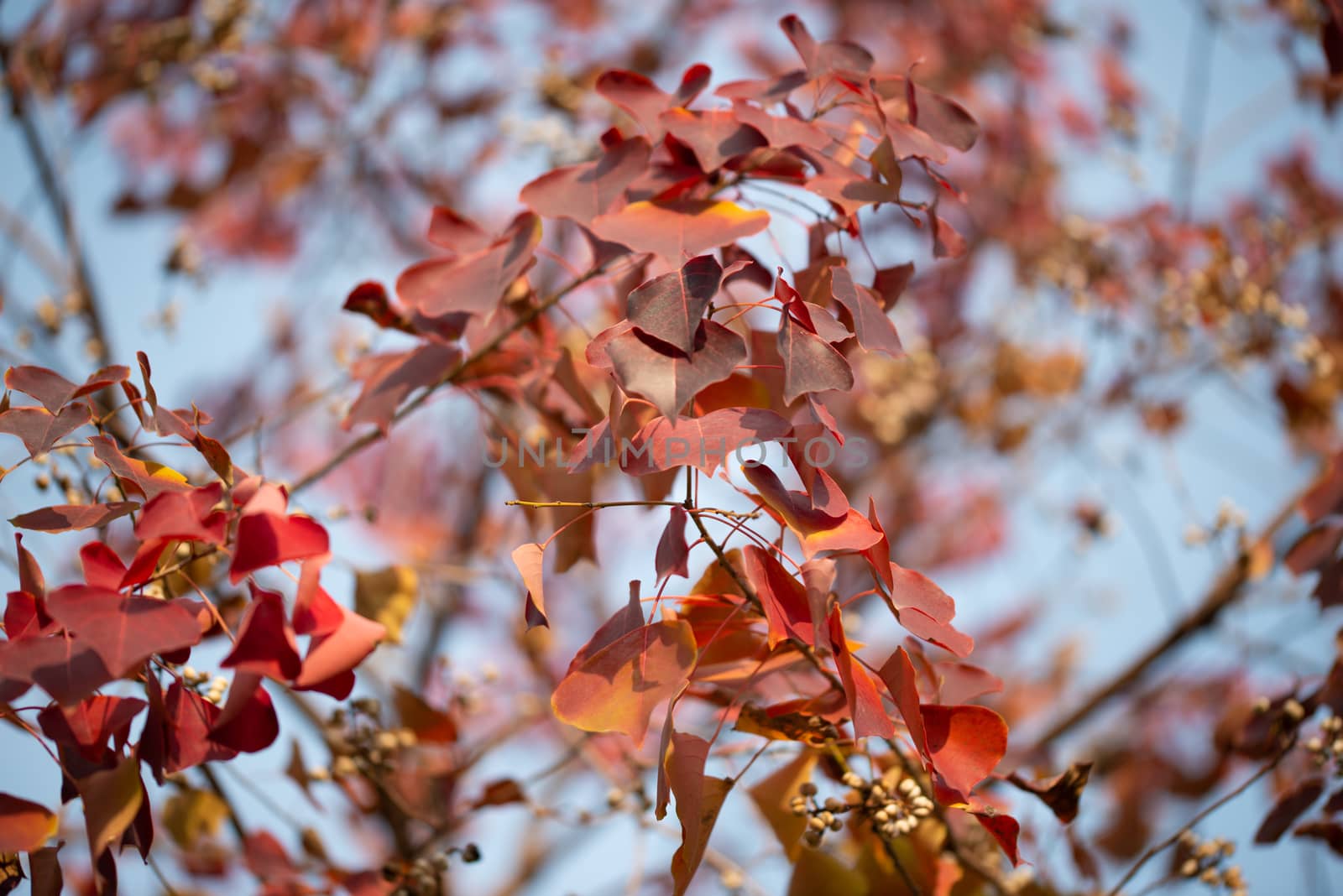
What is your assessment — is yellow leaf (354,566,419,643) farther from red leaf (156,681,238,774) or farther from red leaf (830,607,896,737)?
red leaf (830,607,896,737)

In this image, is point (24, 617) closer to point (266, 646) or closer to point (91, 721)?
point (91, 721)

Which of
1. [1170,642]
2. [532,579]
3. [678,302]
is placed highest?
[678,302]

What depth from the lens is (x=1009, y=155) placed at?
3.11 meters

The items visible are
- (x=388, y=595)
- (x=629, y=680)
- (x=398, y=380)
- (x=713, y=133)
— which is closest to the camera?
(x=629, y=680)

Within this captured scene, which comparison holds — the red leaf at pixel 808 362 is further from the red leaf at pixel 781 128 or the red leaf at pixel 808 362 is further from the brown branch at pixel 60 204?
the brown branch at pixel 60 204

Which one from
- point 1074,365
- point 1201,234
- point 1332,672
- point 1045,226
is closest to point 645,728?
point 1332,672

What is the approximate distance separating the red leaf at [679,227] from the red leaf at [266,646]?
0.36 metres

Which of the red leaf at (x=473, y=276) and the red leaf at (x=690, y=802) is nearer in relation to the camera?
the red leaf at (x=690, y=802)

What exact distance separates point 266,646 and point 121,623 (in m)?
0.10

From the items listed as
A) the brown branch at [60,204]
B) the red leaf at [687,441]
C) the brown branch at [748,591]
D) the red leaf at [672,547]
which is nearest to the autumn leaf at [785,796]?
the brown branch at [748,591]

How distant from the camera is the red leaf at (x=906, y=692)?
2.21 feet

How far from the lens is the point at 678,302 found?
64 cm

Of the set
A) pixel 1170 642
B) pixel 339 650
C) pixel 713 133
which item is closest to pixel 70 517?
pixel 339 650

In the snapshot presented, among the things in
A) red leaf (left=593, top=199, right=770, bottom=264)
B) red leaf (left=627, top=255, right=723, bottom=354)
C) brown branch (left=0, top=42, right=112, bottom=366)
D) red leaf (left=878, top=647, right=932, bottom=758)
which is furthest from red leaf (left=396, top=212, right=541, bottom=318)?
brown branch (left=0, top=42, right=112, bottom=366)
